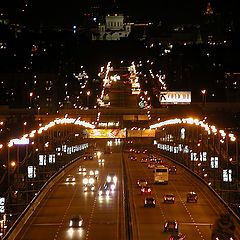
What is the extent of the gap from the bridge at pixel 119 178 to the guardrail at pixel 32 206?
4cm

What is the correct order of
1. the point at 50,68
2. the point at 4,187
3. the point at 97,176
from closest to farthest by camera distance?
1. the point at 4,187
2. the point at 97,176
3. the point at 50,68

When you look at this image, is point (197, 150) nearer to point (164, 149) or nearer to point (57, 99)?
point (164, 149)

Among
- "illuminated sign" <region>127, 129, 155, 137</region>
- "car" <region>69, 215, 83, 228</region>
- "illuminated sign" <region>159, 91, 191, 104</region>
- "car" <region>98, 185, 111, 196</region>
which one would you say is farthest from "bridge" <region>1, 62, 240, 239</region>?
"illuminated sign" <region>159, 91, 191, 104</region>

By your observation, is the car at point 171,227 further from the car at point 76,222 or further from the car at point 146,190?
the car at point 146,190

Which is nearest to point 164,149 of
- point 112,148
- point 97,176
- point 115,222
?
point 112,148

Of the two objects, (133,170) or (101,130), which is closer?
(133,170)

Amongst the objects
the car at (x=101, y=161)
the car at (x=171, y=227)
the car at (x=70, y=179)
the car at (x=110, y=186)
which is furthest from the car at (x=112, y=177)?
the car at (x=171, y=227)

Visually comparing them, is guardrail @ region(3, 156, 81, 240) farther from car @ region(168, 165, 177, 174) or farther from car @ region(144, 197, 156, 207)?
car @ region(168, 165, 177, 174)

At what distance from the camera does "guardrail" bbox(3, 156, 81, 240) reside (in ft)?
137

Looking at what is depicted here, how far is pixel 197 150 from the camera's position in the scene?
90.4 metres

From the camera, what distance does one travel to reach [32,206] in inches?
2073

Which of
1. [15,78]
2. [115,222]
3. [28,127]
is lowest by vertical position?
[115,222]

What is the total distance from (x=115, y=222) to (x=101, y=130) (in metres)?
55.2

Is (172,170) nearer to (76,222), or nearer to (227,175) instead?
(227,175)
